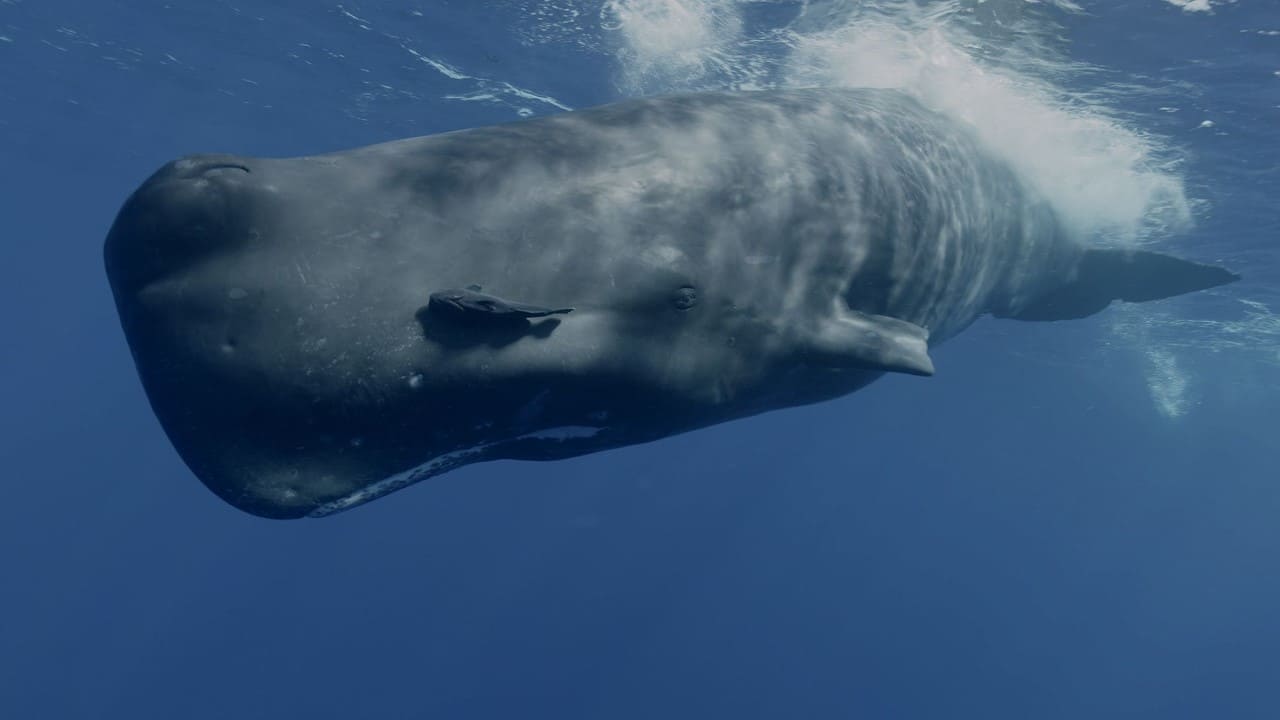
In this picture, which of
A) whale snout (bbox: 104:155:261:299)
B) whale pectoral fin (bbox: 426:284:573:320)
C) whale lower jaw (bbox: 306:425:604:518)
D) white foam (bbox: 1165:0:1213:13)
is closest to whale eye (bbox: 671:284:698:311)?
whale lower jaw (bbox: 306:425:604:518)

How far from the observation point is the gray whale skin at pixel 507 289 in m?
3.46

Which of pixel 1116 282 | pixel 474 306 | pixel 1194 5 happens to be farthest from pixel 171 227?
pixel 1194 5

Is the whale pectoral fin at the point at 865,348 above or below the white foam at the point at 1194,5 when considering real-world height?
below

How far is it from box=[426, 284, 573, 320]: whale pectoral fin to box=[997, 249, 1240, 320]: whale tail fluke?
10.1m

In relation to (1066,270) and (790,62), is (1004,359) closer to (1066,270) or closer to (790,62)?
(790,62)

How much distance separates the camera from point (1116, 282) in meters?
12.5

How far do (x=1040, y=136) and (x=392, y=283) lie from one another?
61.4 feet

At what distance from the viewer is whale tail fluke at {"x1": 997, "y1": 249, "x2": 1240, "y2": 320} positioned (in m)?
12.2

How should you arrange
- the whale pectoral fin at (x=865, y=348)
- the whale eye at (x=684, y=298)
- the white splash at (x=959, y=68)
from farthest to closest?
1. the white splash at (x=959, y=68)
2. the whale pectoral fin at (x=865, y=348)
3. the whale eye at (x=684, y=298)

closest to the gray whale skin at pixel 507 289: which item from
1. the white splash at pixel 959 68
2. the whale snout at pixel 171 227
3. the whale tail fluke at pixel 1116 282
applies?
the whale snout at pixel 171 227

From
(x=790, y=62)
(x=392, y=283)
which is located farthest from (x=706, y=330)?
(x=790, y=62)

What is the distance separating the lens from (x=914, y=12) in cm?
1569

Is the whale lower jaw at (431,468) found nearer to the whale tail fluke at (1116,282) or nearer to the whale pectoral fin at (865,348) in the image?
the whale pectoral fin at (865,348)

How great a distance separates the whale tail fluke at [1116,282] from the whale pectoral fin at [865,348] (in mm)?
7414
